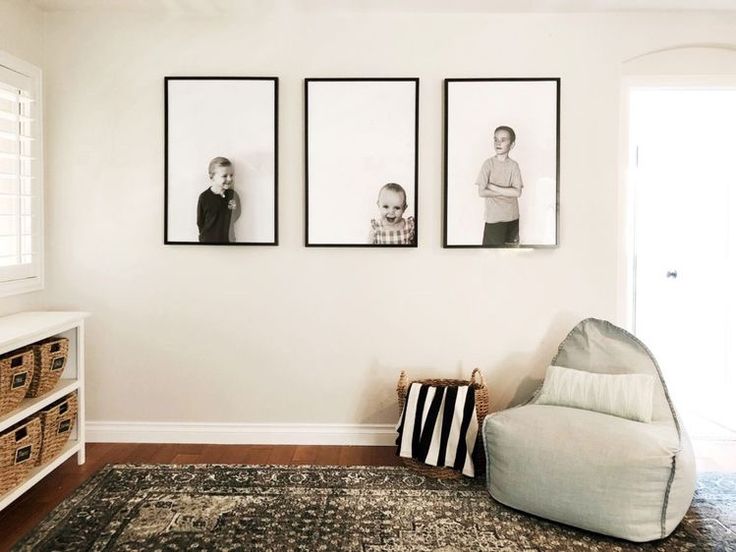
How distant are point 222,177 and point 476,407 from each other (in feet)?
6.02

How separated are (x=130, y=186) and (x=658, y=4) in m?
3.04

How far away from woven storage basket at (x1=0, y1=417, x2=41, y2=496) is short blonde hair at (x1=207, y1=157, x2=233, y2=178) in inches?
59.1

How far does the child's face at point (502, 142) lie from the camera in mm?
3184

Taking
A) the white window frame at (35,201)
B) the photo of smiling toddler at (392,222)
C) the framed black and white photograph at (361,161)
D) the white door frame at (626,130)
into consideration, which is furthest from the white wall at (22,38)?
the white door frame at (626,130)

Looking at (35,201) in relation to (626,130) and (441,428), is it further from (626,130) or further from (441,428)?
(626,130)

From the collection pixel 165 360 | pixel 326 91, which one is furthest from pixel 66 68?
pixel 165 360

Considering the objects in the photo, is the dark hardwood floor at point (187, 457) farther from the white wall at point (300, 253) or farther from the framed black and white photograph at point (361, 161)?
the framed black and white photograph at point (361, 161)

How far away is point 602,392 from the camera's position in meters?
2.68

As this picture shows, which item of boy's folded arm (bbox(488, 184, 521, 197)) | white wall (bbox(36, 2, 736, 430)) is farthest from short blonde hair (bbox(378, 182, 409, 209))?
boy's folded arm (bbox(488, 184, 521, 197))

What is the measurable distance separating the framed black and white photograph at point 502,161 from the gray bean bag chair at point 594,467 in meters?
1.02

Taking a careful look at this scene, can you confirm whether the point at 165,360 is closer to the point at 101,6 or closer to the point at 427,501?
the point at 427,501

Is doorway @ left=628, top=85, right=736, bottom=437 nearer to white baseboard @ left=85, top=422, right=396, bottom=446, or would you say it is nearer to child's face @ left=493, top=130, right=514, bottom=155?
child's face @ left=493, top=130, right=514, bottom=155

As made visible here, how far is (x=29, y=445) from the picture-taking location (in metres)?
2.51

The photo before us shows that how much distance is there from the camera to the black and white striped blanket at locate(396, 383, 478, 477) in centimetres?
282
